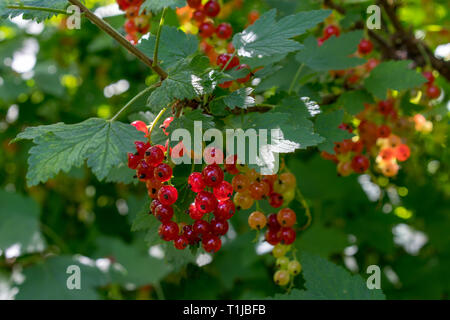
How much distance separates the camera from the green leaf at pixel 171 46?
926 millimetres

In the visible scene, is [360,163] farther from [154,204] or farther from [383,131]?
[154,204]

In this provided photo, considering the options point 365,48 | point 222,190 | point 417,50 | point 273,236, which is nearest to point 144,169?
point 222,190

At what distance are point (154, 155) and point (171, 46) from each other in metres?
0.32

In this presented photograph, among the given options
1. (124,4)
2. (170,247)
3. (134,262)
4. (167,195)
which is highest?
(124,4)

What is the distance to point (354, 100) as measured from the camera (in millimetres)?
1141

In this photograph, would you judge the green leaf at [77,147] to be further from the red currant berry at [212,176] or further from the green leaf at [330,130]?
the green leaf at [330,130]

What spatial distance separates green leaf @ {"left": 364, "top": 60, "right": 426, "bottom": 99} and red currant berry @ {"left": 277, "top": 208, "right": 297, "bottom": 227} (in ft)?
1.39

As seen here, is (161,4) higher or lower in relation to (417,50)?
higher

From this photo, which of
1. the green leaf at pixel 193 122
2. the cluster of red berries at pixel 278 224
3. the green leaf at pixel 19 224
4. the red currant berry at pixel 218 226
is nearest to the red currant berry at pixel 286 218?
the cluster of red berries at pixel 278 224

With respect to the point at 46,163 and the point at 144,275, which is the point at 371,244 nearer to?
the point at 144,275

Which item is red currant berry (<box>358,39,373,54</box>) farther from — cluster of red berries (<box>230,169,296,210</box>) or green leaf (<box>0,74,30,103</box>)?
green leaf (<box>0,74,30,103</box>)

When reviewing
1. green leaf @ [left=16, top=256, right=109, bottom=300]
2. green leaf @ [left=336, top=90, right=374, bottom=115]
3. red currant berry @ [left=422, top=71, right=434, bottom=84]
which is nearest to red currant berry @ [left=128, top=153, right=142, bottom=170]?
green leaf @ [left=336, top=90, right=374, bottom=115]

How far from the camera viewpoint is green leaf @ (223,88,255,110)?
2.54 ft

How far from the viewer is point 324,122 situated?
3.32 ft
